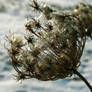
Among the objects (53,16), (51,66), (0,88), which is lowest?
(51,66)

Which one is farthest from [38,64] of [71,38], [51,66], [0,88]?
[0,88]

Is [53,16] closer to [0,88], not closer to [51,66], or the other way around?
[51,66]

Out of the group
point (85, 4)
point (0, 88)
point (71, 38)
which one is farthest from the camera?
point (0, 88)

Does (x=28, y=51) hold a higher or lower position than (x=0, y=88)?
lower

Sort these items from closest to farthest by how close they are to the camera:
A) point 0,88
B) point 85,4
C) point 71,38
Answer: point 85,4, point 71,38, point 0,88

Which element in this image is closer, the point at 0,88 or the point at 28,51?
the point at 28,51

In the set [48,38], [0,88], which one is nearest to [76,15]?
[48,38]

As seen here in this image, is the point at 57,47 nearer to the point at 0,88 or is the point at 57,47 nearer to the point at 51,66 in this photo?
the point at 51,66
